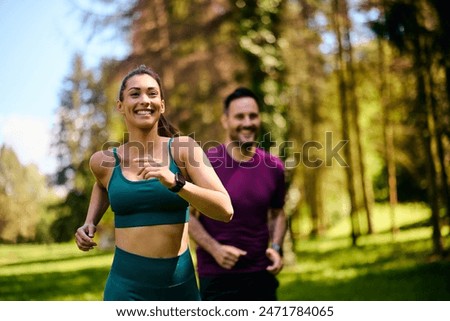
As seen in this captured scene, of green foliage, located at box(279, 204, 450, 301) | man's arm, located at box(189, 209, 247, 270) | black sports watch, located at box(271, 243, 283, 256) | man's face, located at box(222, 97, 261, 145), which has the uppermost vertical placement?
man's face, located at box(222, 97, 261, 145)

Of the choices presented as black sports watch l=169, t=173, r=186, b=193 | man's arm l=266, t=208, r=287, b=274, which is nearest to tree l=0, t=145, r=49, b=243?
man's arm l=266, t=208, r=287, b=274

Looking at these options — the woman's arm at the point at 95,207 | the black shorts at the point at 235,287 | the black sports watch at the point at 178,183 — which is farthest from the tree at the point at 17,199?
the black sports watch at the point at 178,183

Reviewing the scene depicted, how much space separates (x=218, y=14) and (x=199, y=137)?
9.01 ft

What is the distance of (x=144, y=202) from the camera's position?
8.28ft

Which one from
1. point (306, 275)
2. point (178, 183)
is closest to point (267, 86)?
point (306, 275)

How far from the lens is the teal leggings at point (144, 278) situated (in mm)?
2613

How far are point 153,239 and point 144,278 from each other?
0.58 feet

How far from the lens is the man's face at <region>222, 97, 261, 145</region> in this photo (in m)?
3.87

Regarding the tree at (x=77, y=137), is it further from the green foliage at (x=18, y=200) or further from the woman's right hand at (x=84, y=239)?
the woman's right hand at (x=84, y=239)

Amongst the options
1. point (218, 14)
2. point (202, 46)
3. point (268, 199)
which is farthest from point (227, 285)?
point (202, 46)

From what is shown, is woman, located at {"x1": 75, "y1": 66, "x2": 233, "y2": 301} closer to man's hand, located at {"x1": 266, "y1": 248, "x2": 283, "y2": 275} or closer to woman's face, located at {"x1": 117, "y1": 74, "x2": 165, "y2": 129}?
woman's face, located at {"x1": 117, "y1": 74, "x2": 165, "y2": 129}

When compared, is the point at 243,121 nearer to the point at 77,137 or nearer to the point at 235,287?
the point at 235,287

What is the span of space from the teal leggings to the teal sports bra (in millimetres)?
165
